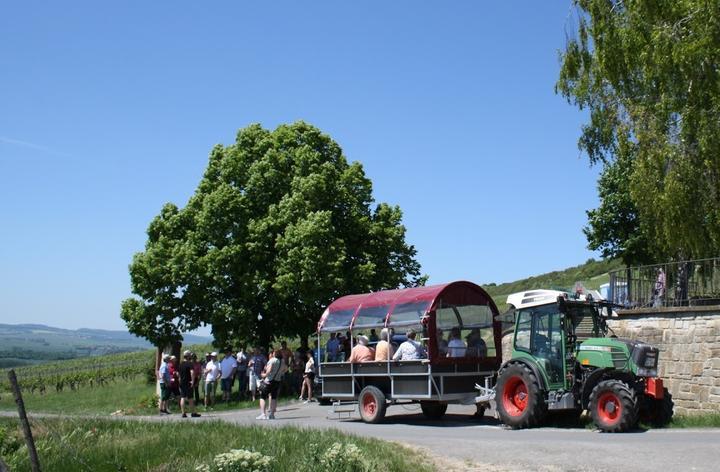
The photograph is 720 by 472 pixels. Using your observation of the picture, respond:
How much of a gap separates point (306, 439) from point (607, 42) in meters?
14.4

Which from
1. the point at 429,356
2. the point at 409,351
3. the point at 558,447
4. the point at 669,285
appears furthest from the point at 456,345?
the point at 558,447

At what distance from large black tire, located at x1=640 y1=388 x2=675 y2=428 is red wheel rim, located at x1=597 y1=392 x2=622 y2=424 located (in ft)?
2.44

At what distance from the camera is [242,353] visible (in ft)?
98.2

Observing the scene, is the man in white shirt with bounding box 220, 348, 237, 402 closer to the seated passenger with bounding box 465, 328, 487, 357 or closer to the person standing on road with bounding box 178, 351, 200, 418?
the person standing on road with bounding box 178, 351, 200, 418

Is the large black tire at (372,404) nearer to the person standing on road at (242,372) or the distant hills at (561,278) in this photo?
the person standing on road at (242,372)

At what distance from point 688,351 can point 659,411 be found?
351 cm

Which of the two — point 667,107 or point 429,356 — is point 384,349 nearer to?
A: point 429,356

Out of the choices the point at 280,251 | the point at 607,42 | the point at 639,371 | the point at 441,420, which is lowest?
the point at 441,420

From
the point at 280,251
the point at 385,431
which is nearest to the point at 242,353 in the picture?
the point at 280,251

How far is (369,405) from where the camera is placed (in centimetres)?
1895

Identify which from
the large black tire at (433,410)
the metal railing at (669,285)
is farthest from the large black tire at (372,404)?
the metal railing at (669,285)

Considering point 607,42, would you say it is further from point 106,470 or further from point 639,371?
point 106,470

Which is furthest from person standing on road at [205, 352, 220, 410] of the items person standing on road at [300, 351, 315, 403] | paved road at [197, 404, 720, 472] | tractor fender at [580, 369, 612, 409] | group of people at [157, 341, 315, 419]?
tractor fender at [580, 369, 612, 409]

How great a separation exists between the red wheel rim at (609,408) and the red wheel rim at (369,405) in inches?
218
